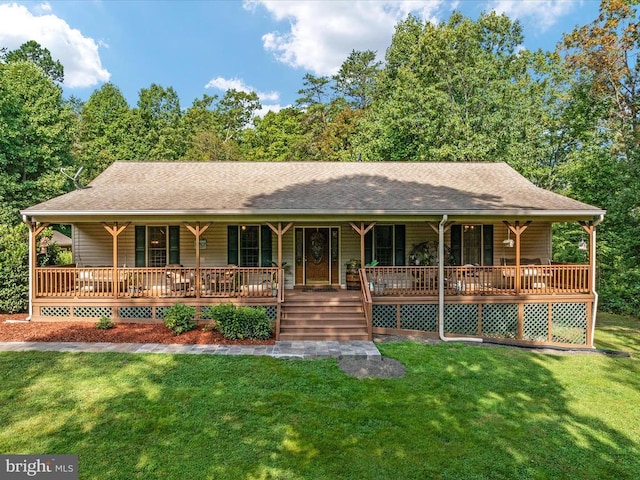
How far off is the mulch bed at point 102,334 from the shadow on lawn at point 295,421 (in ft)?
4.08

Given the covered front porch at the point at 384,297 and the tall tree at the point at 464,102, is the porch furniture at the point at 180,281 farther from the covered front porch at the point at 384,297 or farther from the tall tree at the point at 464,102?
the tall tree at the point at 464,102

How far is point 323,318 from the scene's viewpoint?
377 inches

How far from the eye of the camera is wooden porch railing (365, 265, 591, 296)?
400 inches

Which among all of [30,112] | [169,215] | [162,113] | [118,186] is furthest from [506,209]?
[162,113]

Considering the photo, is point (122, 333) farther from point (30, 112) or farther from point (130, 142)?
point (130, 142)

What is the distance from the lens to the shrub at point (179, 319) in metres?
9.07

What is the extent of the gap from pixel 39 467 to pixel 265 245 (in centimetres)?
877

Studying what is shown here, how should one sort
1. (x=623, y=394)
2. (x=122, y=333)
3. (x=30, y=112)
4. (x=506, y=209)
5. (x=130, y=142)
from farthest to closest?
(x=130, y=142), (x=30, y=112), (x=506, y=209), (x=122, y=333), (x=623, y=394)

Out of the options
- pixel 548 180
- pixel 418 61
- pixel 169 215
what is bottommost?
pixel 169 215

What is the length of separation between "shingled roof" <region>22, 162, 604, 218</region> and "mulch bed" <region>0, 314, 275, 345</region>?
118 inches

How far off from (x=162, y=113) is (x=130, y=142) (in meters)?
5.55

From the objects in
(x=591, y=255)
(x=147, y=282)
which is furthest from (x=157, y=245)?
(x=591, y=255)

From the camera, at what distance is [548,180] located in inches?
893

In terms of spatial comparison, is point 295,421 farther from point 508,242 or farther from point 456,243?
point 508,242
